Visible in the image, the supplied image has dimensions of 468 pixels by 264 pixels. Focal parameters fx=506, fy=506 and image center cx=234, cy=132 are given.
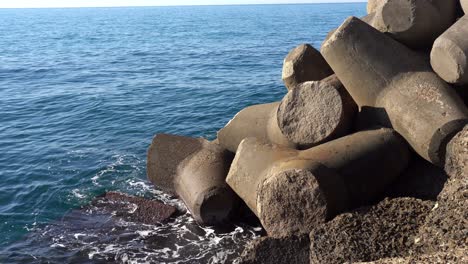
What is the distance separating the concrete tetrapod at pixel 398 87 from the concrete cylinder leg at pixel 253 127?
105 cm

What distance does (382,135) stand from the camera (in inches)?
221

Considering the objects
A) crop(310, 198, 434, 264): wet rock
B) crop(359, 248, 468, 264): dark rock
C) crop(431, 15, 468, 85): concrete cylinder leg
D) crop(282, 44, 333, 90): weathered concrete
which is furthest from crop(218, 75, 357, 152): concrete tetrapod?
crop(359, 248, 468, 264): dark rock

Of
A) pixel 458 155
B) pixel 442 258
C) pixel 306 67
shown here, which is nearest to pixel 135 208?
pixel 306 67

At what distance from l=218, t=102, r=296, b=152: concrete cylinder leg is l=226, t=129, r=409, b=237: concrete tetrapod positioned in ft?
1.82

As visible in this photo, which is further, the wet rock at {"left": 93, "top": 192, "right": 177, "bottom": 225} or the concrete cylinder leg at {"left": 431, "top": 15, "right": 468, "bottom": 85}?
the wet rock at {"left": 93, "top": 192, "right": 177, "bottom": 225}

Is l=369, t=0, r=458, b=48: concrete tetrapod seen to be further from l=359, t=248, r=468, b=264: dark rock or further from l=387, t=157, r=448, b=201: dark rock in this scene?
l=359, t=248, r=468, b=264: dark rock

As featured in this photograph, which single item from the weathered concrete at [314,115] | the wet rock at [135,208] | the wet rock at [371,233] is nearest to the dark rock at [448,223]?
the wet rock at [371,233]

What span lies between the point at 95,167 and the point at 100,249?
3801 millimetres

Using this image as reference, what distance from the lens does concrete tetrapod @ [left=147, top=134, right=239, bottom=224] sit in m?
6.46

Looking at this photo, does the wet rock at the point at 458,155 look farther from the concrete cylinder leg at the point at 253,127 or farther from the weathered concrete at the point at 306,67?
the weathered concrete at the point at 306,67

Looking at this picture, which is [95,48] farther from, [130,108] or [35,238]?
[35,238]

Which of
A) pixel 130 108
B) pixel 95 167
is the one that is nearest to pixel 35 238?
pixel 95 167

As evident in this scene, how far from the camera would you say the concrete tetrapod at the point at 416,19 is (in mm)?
6021

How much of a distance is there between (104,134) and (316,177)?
8909 mm
